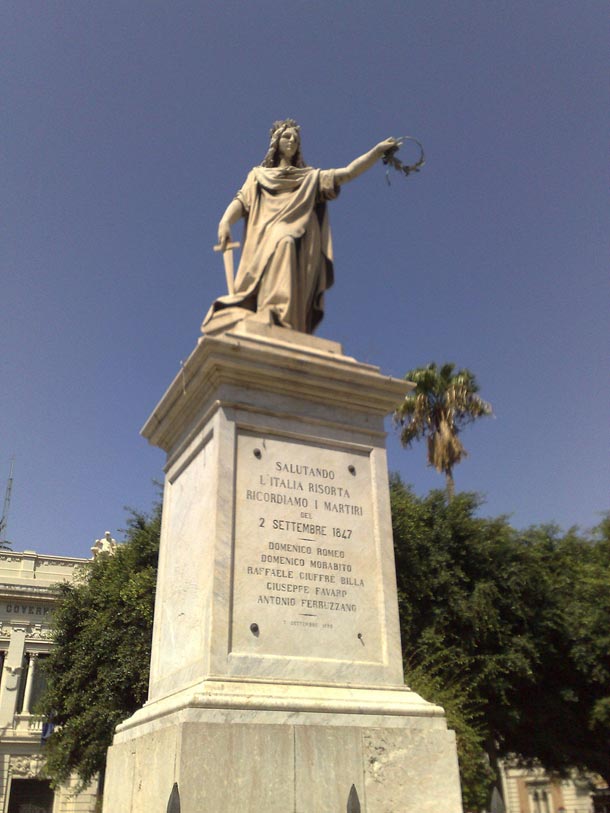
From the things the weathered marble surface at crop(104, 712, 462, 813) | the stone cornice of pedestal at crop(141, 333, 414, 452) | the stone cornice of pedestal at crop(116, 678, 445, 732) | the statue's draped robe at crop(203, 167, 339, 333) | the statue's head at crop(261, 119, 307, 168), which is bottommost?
the weathered marble surface at crop(104, 712, 462, 813)

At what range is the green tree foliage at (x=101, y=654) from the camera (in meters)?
20.7

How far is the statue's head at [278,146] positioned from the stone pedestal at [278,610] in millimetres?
A: 2283

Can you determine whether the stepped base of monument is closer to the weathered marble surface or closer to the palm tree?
the weathered marble surface

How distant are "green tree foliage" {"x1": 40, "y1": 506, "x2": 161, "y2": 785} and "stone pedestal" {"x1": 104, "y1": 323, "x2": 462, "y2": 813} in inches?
582

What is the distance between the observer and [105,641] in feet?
70.6

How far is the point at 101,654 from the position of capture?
21.6 metres

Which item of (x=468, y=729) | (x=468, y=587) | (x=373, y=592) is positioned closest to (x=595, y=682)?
(x=468, y=587)

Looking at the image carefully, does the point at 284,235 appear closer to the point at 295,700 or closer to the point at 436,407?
the point at 295,700

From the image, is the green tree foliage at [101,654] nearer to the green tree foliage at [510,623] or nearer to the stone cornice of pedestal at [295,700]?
the green tree foliage at [510,623]

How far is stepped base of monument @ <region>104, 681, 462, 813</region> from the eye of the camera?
4.79 meters

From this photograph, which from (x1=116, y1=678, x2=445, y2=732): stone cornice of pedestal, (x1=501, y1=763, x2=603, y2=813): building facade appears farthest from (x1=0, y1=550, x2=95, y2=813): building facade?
(x1=116, y1=678, x2=445, y2=732): stone cornice of pedestal

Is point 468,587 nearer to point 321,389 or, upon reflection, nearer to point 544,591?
point 544,591

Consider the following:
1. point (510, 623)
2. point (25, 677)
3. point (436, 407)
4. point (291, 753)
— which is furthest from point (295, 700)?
point (25, 677)

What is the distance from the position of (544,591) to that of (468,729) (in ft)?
23.1
